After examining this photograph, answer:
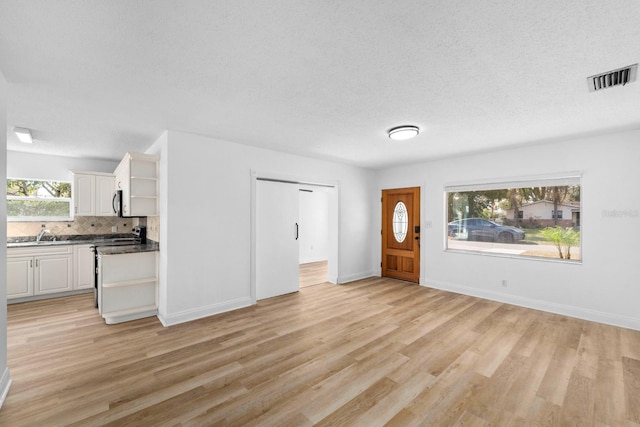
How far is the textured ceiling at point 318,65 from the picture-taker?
1.53 m

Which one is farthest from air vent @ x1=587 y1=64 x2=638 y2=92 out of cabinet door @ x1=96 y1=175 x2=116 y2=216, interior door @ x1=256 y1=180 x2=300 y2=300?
cabinet door @ x1=96 y1=175 x2=116 y2=216

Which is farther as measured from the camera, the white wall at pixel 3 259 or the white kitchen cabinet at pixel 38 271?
the white kitchen cabinet at pixel 38 271

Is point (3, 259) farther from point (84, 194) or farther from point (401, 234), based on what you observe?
point (401, 234)

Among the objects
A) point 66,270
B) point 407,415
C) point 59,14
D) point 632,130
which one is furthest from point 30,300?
point 632,130

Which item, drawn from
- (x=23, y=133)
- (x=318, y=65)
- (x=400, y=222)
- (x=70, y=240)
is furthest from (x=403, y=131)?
(x=70, y=240)

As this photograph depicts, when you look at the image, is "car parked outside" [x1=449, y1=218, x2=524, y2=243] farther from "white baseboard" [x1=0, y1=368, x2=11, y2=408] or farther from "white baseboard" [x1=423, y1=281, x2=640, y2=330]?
"white baseboard" [x1=0, y1=368, x2=11, y2=408]

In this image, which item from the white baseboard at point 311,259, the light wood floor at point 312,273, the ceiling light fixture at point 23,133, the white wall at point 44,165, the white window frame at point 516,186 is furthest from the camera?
the white baseboard at point 311,259

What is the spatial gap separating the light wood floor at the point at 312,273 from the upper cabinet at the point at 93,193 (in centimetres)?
407

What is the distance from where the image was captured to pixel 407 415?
77.2 inches

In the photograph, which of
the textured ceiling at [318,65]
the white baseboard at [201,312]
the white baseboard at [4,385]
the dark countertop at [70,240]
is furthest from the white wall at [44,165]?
the white baseboard at [4,385]

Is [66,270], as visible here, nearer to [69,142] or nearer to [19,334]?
[19,334]

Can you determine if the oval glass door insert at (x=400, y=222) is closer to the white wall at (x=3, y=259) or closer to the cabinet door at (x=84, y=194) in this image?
the white wall at (x=3, y=259)

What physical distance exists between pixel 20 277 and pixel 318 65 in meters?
5.76

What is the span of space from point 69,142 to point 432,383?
18.8 feet
